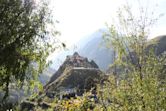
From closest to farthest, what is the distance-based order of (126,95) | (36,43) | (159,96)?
(159,96)
(126,95)
(36,43)

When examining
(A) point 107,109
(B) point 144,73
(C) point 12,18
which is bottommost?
(A) point 107,109

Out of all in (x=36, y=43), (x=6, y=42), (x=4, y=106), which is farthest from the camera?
(x=36, y=43)

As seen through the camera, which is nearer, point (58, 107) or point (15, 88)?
point (58, 107)

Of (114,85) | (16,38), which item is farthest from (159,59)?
(16,38)

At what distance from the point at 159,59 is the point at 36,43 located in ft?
24.0

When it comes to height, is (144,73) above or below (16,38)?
below

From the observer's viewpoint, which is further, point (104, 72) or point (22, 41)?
point (104, 72)

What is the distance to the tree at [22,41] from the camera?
19.8 metres

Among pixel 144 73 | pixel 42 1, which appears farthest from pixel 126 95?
pixel 42 1

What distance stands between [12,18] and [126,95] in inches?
286

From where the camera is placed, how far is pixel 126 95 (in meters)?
18.4

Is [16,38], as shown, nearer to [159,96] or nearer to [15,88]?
[15,88]

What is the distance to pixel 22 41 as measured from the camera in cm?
2109

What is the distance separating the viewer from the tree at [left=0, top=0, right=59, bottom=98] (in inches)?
778
